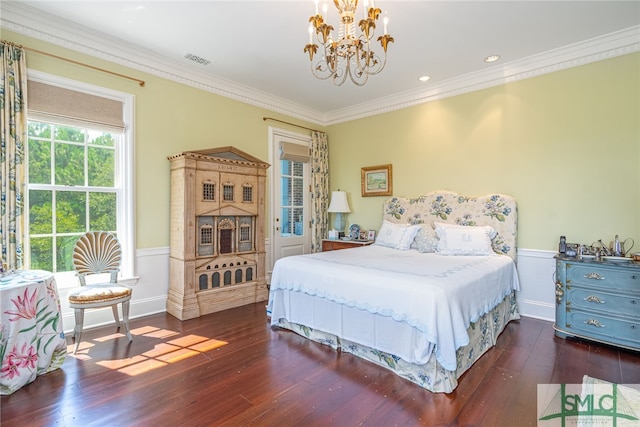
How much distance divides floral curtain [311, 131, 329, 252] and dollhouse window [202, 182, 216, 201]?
6.52ft

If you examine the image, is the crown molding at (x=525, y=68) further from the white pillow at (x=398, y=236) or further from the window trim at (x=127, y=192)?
the window trim at (x=127, y=192)

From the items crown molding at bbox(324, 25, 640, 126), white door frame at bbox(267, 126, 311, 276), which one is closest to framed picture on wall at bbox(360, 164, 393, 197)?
crown molding at bbox(324, 25, 640, 126)

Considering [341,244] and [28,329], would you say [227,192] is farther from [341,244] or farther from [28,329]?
[28,329]

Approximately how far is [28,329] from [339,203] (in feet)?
12.8

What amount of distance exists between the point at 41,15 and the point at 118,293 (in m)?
2.51

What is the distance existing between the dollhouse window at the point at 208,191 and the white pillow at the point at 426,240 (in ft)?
8.36

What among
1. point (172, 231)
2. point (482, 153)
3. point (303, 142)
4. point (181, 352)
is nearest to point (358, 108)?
point (303, 142)

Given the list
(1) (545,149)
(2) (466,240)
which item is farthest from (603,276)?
(1) (545,149)

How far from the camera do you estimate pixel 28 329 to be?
2.13m

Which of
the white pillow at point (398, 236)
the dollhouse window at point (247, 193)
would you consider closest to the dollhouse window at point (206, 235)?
the dollhouse window at point (247, 193)

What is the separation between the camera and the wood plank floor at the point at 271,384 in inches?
71.0

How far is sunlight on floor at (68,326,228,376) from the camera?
2377 mm

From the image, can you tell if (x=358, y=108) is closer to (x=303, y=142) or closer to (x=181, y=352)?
(x=303, y=142)

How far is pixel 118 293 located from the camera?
2.76 meters
